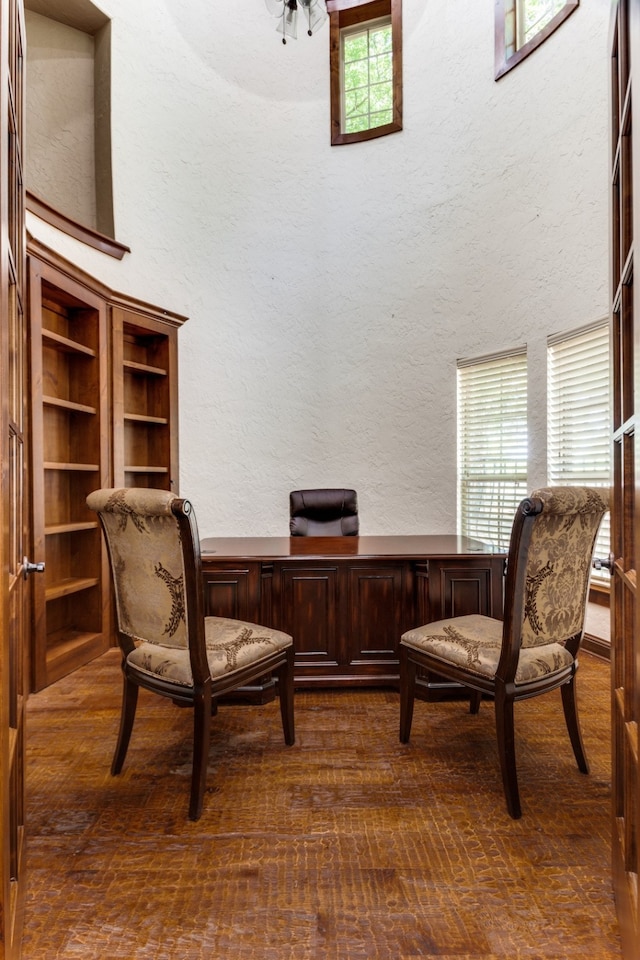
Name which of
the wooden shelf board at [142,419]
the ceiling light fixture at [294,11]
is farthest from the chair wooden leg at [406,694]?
the ceiling light fixture at [294,11]

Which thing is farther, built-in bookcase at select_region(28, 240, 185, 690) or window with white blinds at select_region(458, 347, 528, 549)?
window with white blinds at select_region(458, 347, 528, 549)

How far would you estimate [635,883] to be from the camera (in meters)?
1.08

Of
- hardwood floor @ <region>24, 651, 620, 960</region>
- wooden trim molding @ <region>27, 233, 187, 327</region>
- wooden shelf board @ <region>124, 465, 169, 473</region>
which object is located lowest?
hardwood floor @ <region>24, 651, 620, 960</region>

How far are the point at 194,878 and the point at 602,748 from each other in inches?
65.2

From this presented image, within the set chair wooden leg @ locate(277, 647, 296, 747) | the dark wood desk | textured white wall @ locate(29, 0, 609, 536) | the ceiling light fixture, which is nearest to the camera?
chair wooden leg @ locate(277, 647, 296, 747)

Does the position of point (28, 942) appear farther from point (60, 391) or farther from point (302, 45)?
point (302, 45)

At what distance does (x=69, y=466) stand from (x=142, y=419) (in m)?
0.85

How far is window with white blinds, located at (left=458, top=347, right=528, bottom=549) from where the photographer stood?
13.5 ft

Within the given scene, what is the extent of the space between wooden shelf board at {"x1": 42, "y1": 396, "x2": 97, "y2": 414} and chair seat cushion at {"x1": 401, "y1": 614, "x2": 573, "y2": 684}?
2.31 meters

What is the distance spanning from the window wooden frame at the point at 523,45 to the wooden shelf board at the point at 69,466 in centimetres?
406

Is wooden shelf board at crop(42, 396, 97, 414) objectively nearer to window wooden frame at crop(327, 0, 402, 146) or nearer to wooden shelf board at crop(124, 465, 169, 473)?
wooden shelf board at crop(124, 465, 169, 473)

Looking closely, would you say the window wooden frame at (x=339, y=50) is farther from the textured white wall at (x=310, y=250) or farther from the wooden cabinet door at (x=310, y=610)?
the wooden cabinet door at (x=310, y=610)

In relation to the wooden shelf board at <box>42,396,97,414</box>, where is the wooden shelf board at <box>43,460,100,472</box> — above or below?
below

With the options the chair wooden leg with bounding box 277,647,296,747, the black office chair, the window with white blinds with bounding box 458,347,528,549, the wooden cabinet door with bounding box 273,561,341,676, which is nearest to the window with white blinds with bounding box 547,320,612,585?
the window with white blinds with bounding box 458,347,528,549
